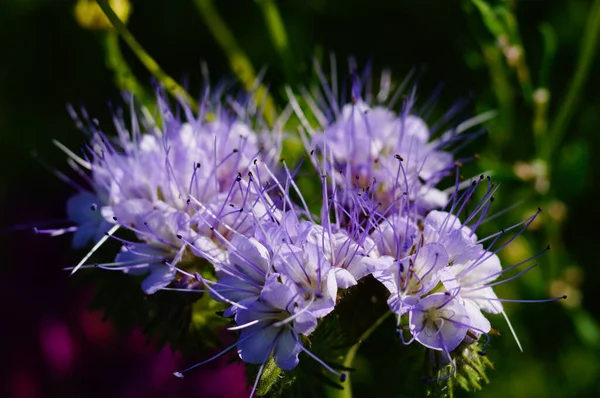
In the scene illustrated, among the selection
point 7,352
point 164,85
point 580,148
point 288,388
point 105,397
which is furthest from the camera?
point 7,352

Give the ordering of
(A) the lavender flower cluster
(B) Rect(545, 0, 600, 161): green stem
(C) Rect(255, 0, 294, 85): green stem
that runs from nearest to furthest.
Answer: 1. (A) the lavender flower cluster
2. (B) Rect(545, 0, 600, 161): green stem
3. (C) Rect(255, 0, 294, 85): green stem

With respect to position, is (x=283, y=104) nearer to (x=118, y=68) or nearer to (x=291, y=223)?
(x=118, y=68)

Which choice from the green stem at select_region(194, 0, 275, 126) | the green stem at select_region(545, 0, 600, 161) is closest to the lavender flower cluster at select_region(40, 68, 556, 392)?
the green stem at select_region(194, 0, 275, 126)

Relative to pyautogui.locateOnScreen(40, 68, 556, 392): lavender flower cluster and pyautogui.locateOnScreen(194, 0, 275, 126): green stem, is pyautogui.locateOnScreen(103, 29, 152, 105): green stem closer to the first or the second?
pyautogui.locateOnScreen(40, 68, 556, 392): lavender flower cluster

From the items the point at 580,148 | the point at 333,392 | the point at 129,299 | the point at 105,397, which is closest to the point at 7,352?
the point at 105,397

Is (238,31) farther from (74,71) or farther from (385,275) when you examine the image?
(385,275)

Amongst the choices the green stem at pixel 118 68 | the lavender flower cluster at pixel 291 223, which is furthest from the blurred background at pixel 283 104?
the lavender flower cluster at pixel 291 223
